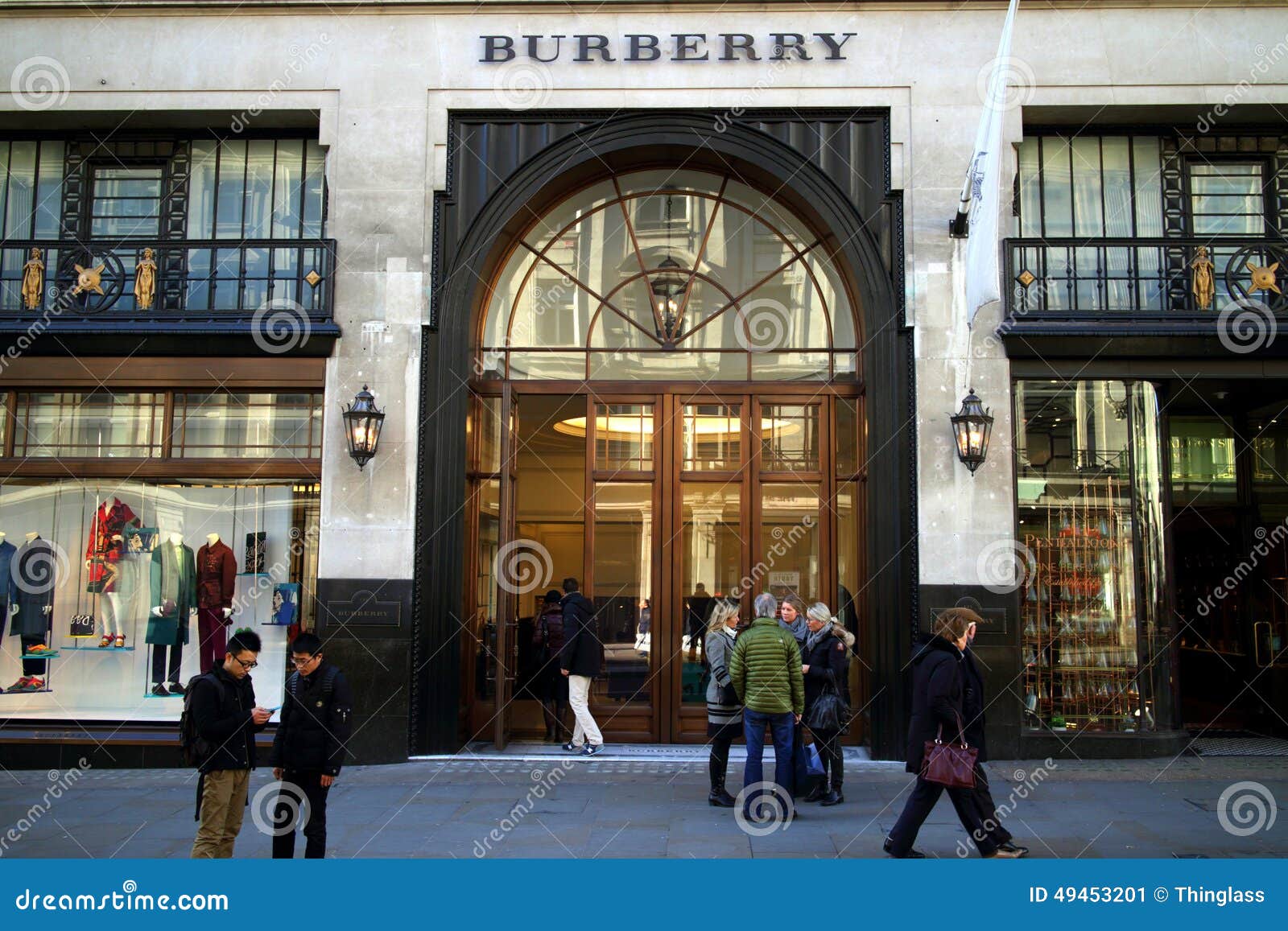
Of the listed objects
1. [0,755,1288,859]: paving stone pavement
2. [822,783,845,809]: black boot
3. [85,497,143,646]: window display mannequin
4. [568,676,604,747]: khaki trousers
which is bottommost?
[0,755,1288,859]: paving stone pavement

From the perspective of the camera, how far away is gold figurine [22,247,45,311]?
1248cm

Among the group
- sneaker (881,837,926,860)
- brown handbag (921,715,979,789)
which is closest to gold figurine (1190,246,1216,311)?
brown handbag (921,715,979,789)

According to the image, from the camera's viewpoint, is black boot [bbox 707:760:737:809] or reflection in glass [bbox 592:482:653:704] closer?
black boot [bbox 707:760:737:809]

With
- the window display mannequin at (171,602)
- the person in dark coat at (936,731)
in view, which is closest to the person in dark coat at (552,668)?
the window display mannequin at (171,602)

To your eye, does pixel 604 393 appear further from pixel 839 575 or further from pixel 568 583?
pixel 839 575

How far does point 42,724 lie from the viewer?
39.9ft

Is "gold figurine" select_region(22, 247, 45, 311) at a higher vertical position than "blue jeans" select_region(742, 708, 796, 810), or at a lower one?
higher

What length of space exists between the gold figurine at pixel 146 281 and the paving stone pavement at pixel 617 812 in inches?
202

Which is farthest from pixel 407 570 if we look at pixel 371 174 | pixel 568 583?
pixel 371 174

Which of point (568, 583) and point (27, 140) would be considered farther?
point (27, 140)

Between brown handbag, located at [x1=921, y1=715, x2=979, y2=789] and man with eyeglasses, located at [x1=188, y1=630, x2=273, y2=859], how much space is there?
4336 mm

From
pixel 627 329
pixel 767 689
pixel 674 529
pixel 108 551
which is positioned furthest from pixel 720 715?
pixel 108 551

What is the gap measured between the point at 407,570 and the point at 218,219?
4794 mm

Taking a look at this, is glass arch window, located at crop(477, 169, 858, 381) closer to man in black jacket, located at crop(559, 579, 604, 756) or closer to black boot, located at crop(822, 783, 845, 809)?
man in black jacket, located at crop(559, 579, 604, 756)
